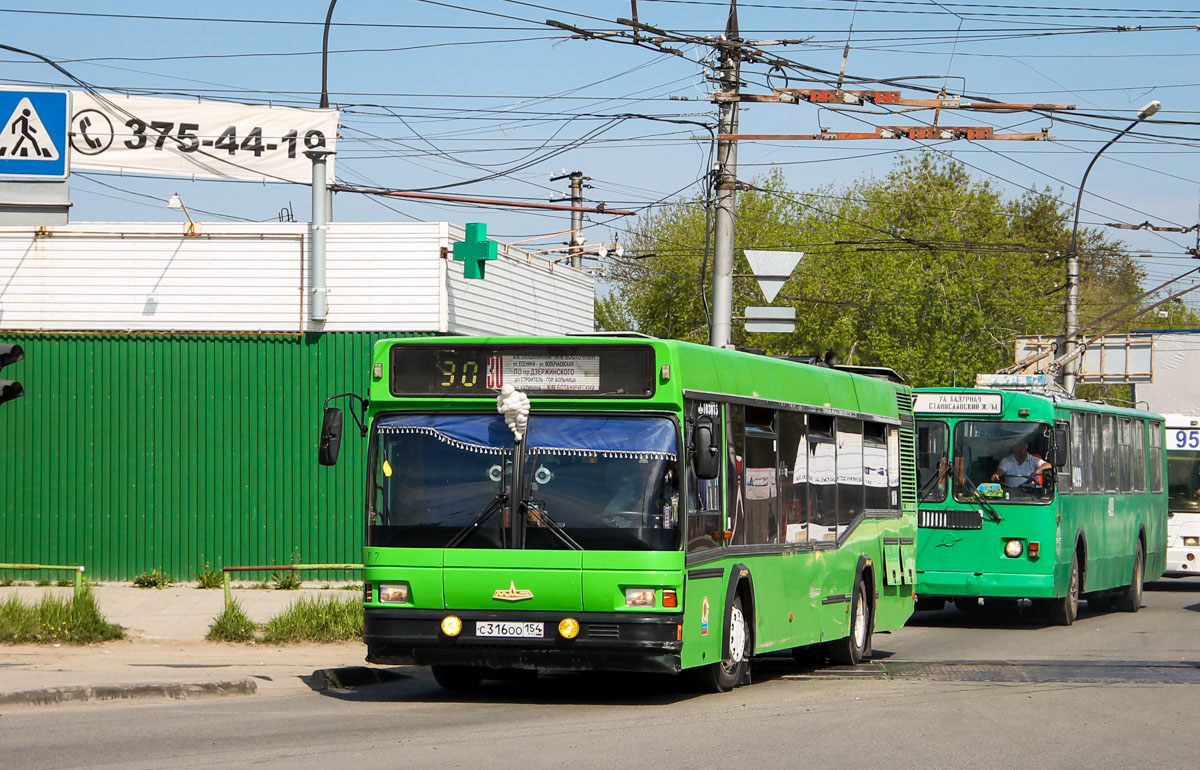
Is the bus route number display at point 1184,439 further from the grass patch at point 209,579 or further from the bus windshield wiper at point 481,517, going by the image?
the bus windshield wiper at point 481,517

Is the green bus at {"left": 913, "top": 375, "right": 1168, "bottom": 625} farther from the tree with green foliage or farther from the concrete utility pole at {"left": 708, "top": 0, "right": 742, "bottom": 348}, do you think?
the tree with green foliage

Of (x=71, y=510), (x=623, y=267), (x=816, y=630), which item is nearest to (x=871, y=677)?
(x=816, y=630)

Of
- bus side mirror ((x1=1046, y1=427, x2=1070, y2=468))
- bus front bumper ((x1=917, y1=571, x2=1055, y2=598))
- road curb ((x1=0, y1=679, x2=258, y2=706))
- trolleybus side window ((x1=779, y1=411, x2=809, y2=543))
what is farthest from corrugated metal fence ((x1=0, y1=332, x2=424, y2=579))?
road curb ((x1=0, y1=679, x2=258, y2=706))

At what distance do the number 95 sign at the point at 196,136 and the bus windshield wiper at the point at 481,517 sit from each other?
14.8 meters

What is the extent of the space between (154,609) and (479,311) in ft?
22.6

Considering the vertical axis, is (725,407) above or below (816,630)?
above

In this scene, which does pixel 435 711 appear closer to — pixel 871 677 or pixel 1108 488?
pixel 871 677

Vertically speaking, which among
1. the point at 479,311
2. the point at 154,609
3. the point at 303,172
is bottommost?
the point at 154,609

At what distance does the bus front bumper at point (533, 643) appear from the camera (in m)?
11.0

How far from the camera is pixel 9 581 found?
2234 cm

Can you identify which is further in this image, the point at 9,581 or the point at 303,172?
A: the point at 303,172

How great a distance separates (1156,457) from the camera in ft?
87.6

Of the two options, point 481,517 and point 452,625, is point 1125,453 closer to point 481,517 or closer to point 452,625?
point 481,517

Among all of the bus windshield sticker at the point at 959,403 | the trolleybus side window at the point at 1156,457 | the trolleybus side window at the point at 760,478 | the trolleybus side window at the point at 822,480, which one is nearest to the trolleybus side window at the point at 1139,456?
the trolleybus side window at the point at 1156,457
